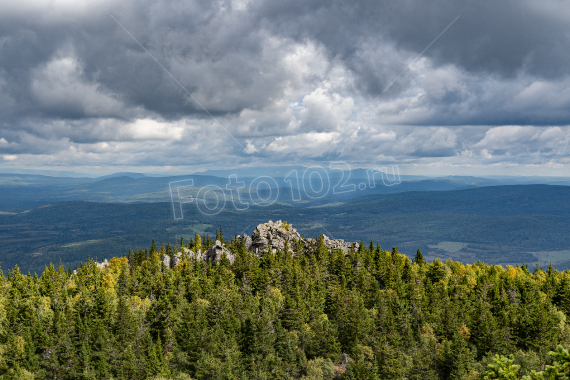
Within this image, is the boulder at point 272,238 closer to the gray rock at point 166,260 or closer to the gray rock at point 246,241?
the gray rock at point 246,241

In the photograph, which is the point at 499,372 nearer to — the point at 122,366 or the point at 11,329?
the point at 122,366

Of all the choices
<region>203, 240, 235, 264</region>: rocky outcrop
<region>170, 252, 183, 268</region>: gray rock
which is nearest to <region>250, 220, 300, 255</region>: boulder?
<region>203, 240, 235, 264</region>: rocky outcrop

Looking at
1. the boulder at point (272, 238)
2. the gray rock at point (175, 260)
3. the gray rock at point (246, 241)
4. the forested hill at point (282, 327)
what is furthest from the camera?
the gray rock at point (246, 241)

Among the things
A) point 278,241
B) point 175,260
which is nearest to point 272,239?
point 278,241

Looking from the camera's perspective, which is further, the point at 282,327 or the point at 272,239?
the point at 272,239

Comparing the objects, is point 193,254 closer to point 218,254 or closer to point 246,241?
point 218,254

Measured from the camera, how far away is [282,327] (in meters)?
92.6

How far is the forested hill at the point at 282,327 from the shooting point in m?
77.0

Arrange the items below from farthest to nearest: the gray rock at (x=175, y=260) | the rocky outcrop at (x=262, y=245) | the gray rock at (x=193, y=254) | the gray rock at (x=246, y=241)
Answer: the gray rock at (x=246, y=241) → the gray rock at (x=193, y=254) → the gray rock at (x=175, y=260) → the rocky outcrop at (x=262, y=245)

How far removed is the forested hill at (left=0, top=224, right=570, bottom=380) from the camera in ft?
253

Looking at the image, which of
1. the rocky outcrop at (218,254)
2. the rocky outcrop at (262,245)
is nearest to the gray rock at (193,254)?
the rocky outcrop at (262,245)

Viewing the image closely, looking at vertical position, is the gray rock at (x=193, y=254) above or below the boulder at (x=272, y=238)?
below

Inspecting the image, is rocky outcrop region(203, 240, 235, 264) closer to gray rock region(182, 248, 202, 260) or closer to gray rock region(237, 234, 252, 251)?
gray rock region(182, 248, 202, 260)

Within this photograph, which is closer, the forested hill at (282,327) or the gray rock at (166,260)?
the forested hill at (282,327)
